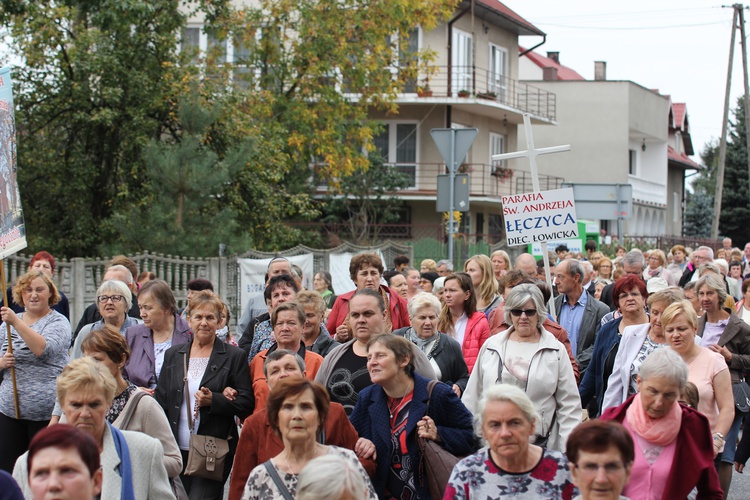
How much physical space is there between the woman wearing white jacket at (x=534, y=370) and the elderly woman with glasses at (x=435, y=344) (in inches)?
11.4

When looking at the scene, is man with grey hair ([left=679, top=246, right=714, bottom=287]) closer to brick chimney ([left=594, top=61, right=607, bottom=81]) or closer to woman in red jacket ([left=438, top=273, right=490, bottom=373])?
woman in red jacket ([left=438, top=273, right=490, bottom=373])

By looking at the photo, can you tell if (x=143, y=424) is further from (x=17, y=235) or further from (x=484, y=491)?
(x=17, y=235)

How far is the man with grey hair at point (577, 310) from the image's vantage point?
995cm

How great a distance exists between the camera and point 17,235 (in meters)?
7.56

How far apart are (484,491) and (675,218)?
63.4 metres

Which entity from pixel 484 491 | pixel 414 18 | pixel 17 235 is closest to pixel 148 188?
pixel 414 18

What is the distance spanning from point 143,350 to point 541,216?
16.7ft

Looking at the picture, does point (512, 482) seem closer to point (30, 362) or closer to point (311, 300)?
point (311, 300)

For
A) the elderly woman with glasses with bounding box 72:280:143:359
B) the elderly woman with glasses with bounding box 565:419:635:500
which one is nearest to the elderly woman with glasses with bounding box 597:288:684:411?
the elderly woman with glasses with bounding box 565:419:635:500

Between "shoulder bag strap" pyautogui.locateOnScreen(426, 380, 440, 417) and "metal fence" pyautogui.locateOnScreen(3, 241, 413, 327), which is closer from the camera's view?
"shoulder bag strap" pyautogui.locateOnScreen(426, 380, 440, 417)

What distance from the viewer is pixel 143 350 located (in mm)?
7637

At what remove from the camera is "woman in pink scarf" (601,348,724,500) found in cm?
546

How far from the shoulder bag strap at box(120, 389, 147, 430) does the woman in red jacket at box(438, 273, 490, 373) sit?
9.97 feet

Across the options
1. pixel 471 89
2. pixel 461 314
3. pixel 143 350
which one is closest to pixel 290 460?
pixel 143 350
